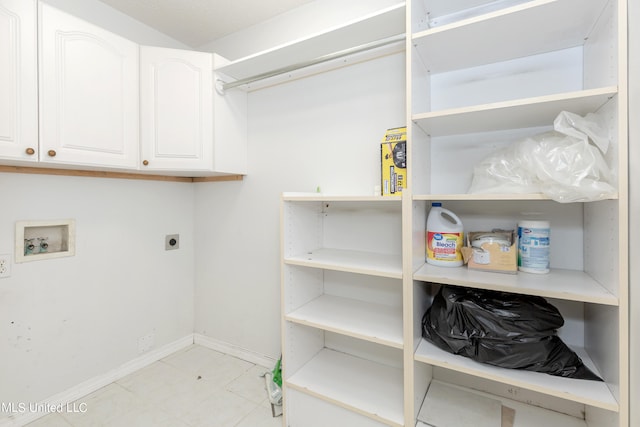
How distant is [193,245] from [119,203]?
66 cm

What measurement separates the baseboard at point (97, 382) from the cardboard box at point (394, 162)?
2.07 metres

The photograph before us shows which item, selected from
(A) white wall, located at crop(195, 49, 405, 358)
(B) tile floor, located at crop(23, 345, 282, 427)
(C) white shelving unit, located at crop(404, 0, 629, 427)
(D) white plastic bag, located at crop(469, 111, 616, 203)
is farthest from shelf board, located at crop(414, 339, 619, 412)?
(B) tile floor, located at crop(23, 345, 282, 427)

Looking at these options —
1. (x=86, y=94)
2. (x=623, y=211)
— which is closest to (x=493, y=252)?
(x=623, y=211)

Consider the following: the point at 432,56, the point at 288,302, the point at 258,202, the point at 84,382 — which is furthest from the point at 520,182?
the point at 84,382

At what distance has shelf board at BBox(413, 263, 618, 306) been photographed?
36.4 inches

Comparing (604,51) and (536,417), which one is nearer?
(604,51)

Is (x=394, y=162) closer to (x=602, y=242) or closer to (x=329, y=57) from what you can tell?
(x=329, y=57)

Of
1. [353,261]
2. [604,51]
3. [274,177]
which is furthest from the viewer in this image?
[274,177]

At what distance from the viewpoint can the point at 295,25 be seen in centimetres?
187

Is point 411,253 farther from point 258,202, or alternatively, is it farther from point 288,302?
point 258,202

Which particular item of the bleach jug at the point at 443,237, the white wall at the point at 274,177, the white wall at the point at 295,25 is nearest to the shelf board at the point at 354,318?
the bleach jug at the point at 443,237

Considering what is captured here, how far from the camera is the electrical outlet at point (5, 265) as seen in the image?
1499mm

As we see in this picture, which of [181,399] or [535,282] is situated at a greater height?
[535,282]

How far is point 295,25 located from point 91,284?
6.97 feet
